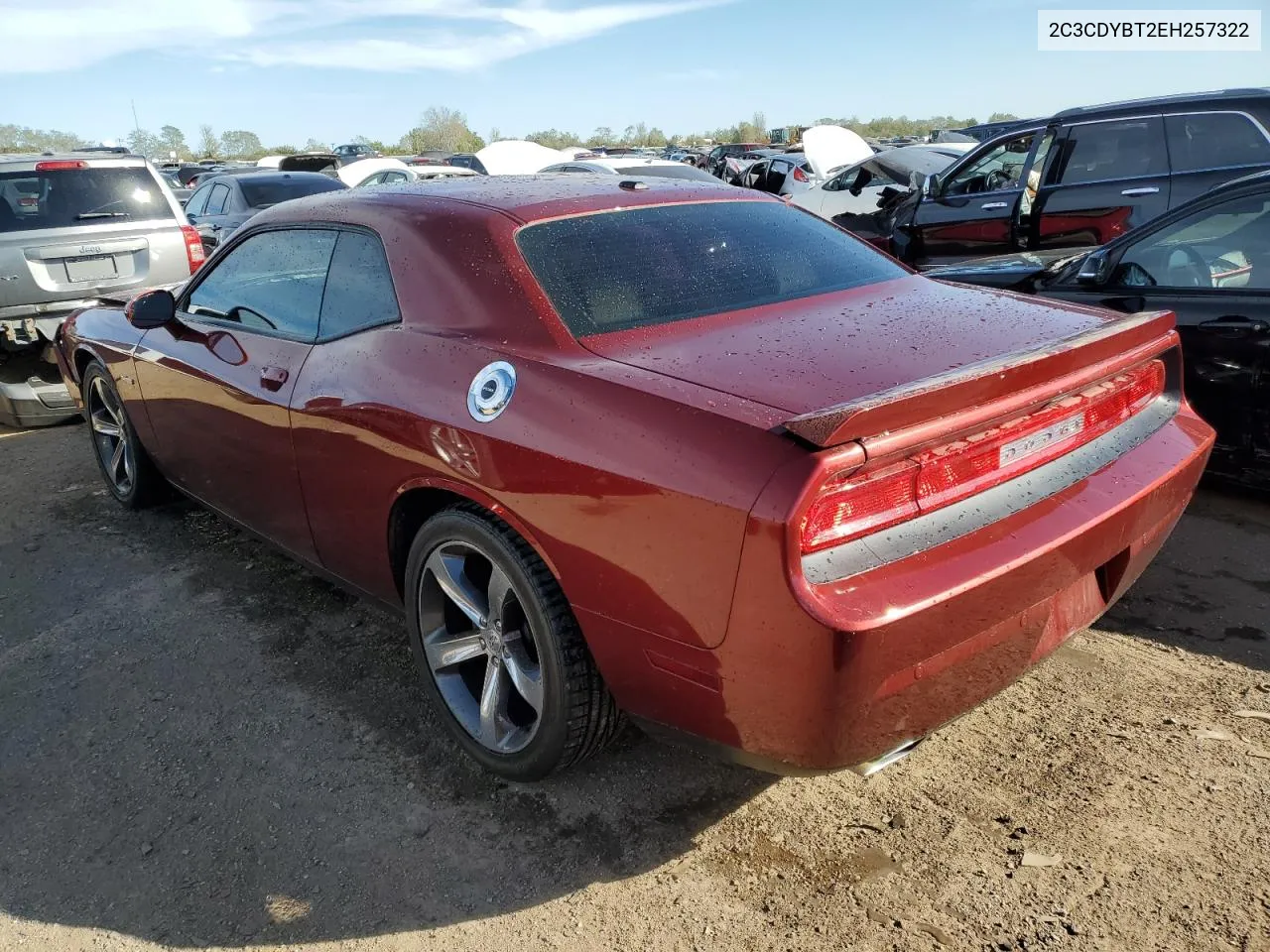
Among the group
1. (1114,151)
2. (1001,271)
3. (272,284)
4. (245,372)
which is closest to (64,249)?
(272,284)

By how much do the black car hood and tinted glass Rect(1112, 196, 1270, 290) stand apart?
0.46 m

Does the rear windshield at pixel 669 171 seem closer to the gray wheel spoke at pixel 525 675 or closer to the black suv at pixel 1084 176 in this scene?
the black suv at pixel 1084 176

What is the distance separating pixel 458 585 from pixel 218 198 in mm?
10734

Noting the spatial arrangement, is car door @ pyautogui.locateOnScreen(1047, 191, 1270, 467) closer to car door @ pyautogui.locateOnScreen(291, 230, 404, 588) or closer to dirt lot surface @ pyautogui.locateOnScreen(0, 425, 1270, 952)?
dirt lot surface @ pyautogui.locateOnScreen(0, 425, 1270, 952)

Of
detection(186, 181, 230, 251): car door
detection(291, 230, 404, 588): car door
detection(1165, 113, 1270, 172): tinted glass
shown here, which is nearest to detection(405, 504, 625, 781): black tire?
detection(291, 230, 404, 588): car door

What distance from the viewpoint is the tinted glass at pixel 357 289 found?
114 inches

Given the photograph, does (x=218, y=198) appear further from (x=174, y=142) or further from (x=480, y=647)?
(x=174, y=142)

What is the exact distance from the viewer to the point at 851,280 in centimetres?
308

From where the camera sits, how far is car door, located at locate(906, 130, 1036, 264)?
742 centimetres

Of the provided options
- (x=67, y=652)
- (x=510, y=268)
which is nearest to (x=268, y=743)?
(x=67, y=652)

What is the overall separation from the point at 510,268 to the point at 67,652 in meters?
2.23

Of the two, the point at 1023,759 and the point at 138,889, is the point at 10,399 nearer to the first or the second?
the point at 138,889

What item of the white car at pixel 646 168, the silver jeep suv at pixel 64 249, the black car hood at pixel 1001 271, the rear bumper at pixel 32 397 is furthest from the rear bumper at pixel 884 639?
Answer: the white car at pixel 646 168

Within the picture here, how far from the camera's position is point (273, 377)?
322cm
